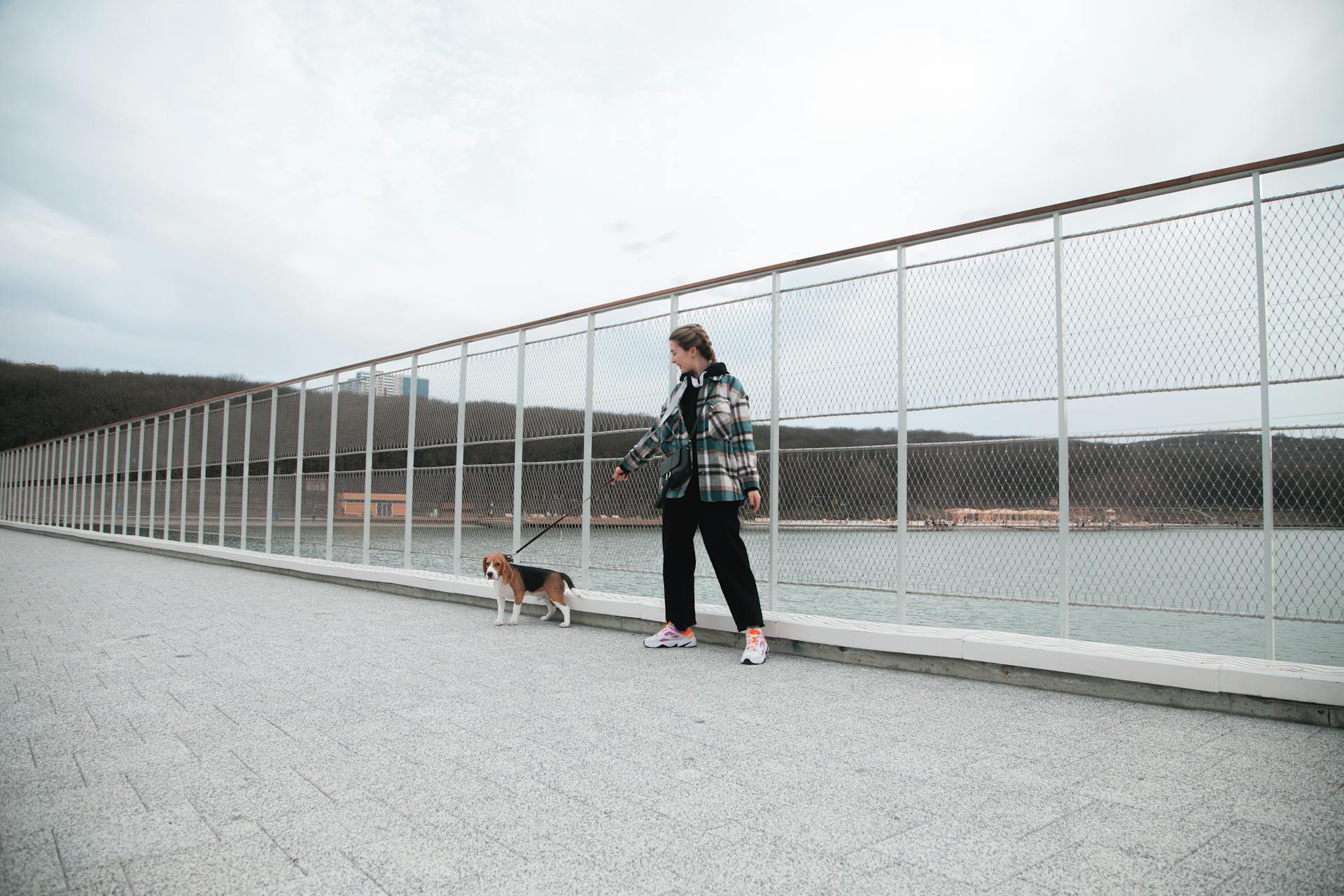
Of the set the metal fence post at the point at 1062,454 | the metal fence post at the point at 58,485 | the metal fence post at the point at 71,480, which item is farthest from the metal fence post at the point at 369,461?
the metal fence post at the point at 58,485

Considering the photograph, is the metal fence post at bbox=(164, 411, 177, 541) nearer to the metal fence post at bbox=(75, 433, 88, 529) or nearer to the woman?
the metal fence post at bbox=(75, 433, 88, 529)

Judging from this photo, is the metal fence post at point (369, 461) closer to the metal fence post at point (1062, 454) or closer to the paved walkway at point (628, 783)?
the paved walkway at point (628, 783)

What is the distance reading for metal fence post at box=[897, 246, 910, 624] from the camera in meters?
4.22

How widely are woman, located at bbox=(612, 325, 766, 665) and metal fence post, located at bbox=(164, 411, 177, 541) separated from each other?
44.0ft

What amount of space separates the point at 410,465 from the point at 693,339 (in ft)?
15.1

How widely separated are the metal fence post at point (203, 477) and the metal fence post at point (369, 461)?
6215 millimetres

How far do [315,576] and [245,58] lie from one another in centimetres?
845

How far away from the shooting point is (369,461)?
8859 mm

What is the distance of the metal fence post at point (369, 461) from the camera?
859 cm

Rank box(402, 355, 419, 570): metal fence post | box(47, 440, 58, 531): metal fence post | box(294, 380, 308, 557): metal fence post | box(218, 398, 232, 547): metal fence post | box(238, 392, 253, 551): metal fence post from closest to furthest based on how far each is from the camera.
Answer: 1. box(402, 355, 419, 570): metal fence post
2. box(294, 380, 308, 557): metal fence post
3. box(238, 392, 253, 551): metal fence post
4. box(218, 398, 232, 547): metal fence post
5. box(47, 440, 58, 531): metal fence post

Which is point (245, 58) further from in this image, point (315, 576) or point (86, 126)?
point (86, 126)

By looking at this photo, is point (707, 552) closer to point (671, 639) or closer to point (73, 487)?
point (671, 639)

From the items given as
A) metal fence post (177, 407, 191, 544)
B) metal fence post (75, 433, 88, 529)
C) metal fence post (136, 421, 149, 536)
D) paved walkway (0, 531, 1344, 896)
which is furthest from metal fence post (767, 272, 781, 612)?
metal fence post (75, 433, 88, 529)

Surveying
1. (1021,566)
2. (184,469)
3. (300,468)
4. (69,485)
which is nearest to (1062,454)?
(1021,566)
